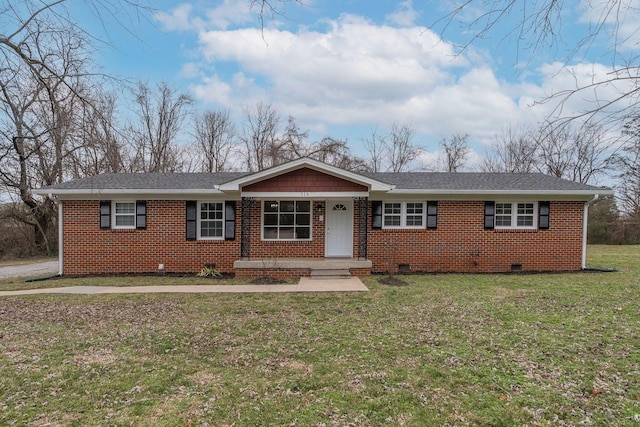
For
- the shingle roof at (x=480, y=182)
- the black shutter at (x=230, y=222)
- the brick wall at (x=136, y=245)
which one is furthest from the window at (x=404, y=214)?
the brick wall at (x=136, y=245)

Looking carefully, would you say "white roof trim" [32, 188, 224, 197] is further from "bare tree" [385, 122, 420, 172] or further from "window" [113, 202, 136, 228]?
"bare tree" [385, 122, 420, 172]

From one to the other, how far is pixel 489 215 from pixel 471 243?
1.07m

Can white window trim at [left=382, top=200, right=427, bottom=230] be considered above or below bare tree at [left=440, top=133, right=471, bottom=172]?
below

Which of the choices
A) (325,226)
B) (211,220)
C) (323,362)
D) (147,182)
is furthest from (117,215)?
(323,362)

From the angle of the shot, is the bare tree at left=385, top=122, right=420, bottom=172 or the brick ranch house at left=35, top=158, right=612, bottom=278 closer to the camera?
the brick ranch house at left=35, top=158, right=612, bottom=278

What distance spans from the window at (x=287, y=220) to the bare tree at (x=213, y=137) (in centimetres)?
1688

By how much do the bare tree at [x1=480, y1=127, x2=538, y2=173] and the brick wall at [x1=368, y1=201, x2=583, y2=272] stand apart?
16.8m

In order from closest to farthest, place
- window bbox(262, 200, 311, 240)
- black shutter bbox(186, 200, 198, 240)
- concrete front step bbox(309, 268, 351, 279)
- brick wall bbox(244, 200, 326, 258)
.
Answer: concrete front step bbox(309, 268, 351, 279) < black shutter bbox(186, 200, 198, 240) < brick wall bbox(244, 200, 326, 258) < window bbox(262, 200, 311, 240)

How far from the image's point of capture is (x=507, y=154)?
27859 millimetres

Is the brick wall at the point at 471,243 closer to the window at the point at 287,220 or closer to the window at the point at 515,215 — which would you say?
the window at the point at 515,215

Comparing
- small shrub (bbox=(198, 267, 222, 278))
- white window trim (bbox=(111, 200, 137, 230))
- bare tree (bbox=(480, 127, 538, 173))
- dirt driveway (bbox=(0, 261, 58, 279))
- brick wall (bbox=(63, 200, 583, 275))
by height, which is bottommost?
dirt driveway (bbox=(0, 261, 58, 279))

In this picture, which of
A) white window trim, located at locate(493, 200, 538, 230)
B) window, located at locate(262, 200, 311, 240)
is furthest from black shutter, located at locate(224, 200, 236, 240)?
white window trim, located at locate(493, 200, 538, 230)

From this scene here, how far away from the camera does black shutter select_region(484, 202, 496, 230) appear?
1141 centimetres

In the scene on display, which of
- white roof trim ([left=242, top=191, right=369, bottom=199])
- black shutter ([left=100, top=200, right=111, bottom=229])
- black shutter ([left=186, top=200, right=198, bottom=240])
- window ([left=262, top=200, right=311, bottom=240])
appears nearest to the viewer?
white roof trim ([left=242, top=191, right=369, bottom=199])
